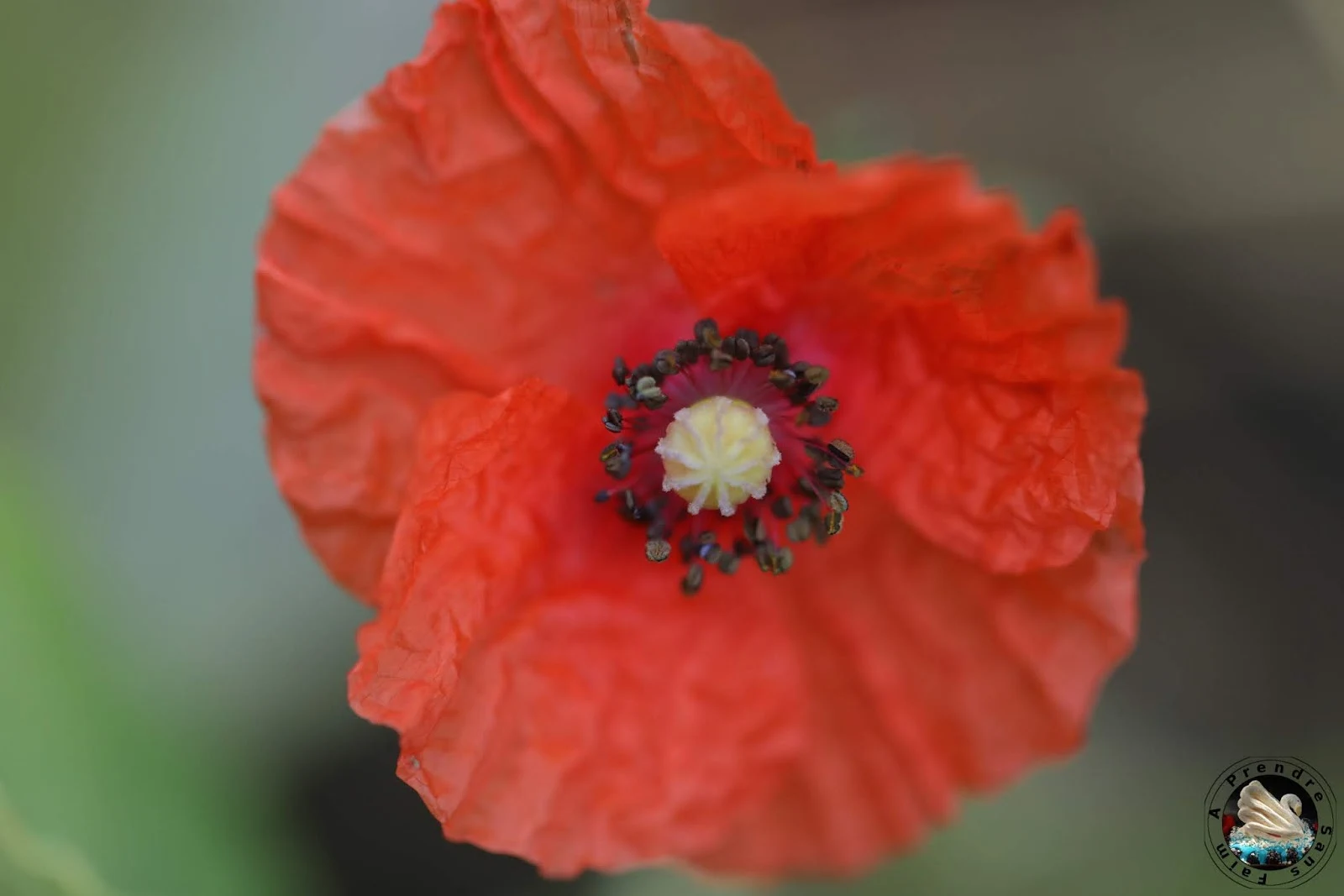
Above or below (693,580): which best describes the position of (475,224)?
above

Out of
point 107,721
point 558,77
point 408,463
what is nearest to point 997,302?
point 558,77

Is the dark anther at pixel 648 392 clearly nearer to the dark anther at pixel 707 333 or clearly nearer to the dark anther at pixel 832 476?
the dark anther at pixel 707 333

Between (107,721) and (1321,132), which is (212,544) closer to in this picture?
(107,721)

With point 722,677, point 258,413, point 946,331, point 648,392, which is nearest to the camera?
point 946,331

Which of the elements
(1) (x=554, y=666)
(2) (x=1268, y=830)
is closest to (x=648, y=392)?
(1) (x=554, y=666)

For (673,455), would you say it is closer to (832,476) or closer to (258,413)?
(832,476)

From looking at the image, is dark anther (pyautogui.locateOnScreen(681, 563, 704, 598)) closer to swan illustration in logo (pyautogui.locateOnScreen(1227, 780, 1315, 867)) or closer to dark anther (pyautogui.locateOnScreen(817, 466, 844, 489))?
dark anther (pyautogui.locateOnScreen(817, 466, 844, 489))
